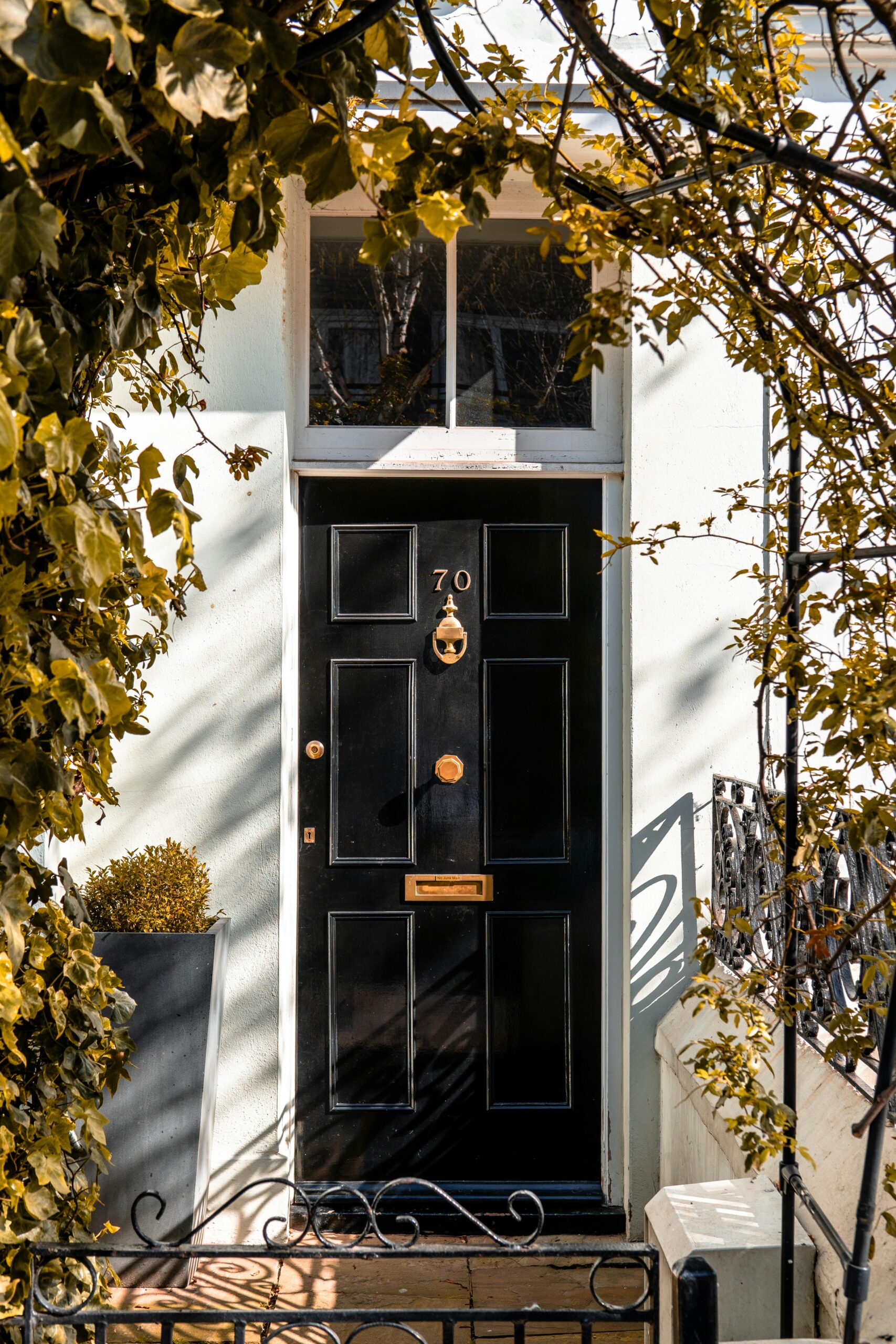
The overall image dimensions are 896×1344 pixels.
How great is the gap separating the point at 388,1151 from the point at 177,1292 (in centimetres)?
83

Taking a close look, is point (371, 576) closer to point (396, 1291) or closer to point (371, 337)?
point (371, 337)

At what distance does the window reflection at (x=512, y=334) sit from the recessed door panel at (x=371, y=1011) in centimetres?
189

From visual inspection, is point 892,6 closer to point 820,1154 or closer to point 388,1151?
point 820,1154

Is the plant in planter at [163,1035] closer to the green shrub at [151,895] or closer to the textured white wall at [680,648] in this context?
the green shrub at [151,895]

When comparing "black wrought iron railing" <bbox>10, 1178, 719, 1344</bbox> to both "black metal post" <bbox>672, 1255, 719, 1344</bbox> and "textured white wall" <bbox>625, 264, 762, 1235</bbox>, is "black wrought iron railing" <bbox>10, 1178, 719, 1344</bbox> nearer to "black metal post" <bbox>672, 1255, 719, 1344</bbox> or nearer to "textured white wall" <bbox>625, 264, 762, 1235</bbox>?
"black metal post" <bbox>672, 1255, 719, 1344</bbox>

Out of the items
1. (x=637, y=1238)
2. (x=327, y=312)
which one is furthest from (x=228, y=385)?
(x=637, y=1238)

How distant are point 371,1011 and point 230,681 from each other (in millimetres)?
1283

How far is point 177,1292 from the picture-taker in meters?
3.11

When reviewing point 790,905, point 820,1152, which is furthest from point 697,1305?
point 820,1152

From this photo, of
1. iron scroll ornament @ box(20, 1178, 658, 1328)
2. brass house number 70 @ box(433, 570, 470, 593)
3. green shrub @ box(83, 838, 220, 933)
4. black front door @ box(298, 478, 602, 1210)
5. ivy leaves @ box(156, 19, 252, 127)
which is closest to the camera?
ivy leaves @ box(156, 19, 252, 127)

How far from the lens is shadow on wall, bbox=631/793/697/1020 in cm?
352

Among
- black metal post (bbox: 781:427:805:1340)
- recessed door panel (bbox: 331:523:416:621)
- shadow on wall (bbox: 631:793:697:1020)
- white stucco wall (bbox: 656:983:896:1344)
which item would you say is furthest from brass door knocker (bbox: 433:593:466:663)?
black metal post (bbox: 781:427:805:1340)

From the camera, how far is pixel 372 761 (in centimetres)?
374

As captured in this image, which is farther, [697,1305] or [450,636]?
[450,636]
